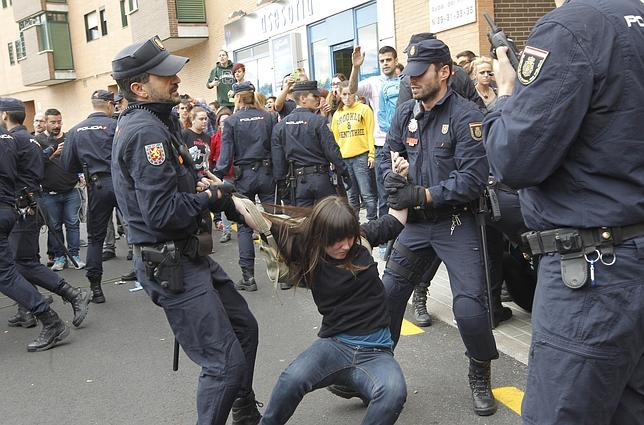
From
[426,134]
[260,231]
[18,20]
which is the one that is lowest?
[260,231]

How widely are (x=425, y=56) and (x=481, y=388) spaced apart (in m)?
1.94

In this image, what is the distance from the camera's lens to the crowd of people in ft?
6.70

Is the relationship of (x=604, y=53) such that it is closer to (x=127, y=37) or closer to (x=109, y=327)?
(x=109, y=327)

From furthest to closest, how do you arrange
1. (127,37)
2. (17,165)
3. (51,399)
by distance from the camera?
(127,37) < (17,165) < (51,399)

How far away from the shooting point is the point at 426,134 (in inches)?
154

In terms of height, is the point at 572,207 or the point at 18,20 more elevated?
the point at 18,20

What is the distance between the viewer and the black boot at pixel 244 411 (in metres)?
3.60

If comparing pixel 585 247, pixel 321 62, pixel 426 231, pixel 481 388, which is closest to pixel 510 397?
pixel 481 388

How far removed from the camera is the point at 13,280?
5.38 m

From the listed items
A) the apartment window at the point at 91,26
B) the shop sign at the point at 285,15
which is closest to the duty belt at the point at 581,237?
the shop sign at the point at 285,15

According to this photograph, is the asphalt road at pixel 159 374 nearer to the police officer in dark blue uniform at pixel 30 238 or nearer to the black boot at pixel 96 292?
the police officer in dark blue uniform at pixel 30 238

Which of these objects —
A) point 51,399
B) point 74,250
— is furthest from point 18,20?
point 51,399

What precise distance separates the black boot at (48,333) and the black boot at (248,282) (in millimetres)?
1867

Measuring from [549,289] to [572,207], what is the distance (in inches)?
11.5
